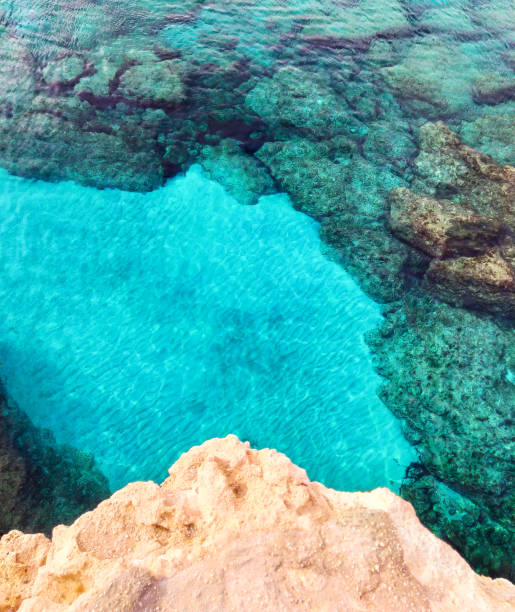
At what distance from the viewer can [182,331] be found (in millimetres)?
5906

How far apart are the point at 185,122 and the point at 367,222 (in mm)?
3307

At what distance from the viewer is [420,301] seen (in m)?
6.41

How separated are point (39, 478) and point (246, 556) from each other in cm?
313

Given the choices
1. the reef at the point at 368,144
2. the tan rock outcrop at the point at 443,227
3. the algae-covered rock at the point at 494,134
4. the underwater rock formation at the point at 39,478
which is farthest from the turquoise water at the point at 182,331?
the algae-covered rock at the point at 494,134

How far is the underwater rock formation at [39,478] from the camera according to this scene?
482 centimetres

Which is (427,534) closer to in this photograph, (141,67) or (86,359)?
(86,359)

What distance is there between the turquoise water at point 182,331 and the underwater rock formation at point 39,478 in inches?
6.2

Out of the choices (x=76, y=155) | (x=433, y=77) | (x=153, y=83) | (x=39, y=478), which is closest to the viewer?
(x=39, y=478)

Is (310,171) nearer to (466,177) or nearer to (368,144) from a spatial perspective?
(368,144)

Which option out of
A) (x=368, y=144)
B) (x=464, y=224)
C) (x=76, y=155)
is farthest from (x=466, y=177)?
(x=76, y=155)

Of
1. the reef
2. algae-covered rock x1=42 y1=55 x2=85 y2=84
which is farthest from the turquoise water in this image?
algae-covered rock x1=42 y1=55 x2=85 y2=84

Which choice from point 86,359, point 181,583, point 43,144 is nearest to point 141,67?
point 43,144

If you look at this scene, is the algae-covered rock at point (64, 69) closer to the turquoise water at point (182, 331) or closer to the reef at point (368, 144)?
the reef at point (368, 144)

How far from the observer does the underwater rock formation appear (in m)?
4.82
